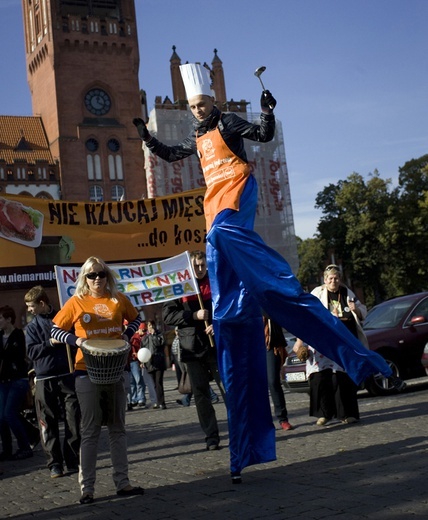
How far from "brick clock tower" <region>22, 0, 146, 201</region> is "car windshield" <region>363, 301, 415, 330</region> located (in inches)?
1869

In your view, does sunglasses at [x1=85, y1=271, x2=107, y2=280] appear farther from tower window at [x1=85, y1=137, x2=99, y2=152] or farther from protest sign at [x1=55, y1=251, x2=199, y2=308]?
tower window at [x1=85, y1=137, x2=99, y2=152]

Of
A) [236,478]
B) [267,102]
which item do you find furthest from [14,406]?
[267,102]

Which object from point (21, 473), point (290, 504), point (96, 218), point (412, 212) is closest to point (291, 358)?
point (96, 218)

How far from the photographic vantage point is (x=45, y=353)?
8016 millimetres

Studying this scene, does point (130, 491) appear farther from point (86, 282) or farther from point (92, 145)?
point (92, 145)

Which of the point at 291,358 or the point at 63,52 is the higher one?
the point at 63,52

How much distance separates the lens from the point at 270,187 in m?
60.2

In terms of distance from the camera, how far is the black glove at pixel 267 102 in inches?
227

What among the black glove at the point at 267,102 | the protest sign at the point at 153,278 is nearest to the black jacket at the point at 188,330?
the protest sign at the point at 153,278

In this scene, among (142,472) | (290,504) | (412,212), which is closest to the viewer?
(290,504)

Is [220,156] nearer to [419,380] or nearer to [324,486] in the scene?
[324,486]

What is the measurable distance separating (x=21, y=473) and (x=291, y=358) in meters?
6.55

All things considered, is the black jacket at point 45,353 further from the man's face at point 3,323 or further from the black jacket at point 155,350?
the black jacket at point 155,350

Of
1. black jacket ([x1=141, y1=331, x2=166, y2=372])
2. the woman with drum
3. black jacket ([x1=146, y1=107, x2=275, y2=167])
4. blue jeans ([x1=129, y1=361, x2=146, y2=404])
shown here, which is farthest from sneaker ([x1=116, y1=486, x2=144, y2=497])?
blue jeans ([x1=129, y1=361, x2=146, y2=404])
